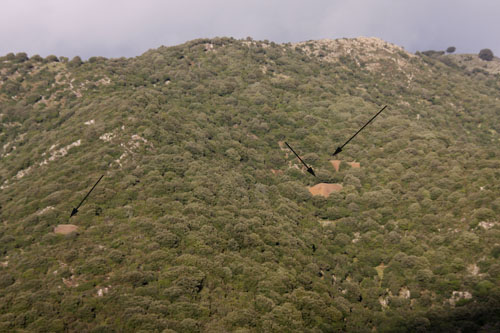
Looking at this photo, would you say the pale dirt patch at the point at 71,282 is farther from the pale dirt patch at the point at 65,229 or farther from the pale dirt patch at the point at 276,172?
the pale dirt patch at the point at 276,172

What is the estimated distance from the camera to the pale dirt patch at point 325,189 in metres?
96.9

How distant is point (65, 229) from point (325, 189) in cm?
5927

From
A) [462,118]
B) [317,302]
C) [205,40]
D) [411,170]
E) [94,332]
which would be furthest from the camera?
→ [205,40]

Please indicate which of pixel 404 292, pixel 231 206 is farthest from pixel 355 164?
pixel 404 292

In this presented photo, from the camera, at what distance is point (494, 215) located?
226ft

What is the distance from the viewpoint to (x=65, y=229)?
67.5 meters

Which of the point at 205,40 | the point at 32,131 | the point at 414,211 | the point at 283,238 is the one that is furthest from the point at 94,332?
the point at 205,40

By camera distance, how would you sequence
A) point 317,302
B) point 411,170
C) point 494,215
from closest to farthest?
point 317,302, point 494,215, point 411,170

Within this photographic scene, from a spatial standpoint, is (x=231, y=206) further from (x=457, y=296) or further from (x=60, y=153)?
(x=457, y=296)

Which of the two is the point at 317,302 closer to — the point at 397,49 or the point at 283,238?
the point at 283,238

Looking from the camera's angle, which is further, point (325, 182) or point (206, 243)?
point (325, 182)

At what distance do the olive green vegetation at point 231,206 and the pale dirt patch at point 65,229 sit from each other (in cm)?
130

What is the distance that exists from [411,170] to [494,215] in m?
25.2

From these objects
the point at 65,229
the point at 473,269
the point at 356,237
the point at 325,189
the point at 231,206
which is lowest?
the point at 65,229
